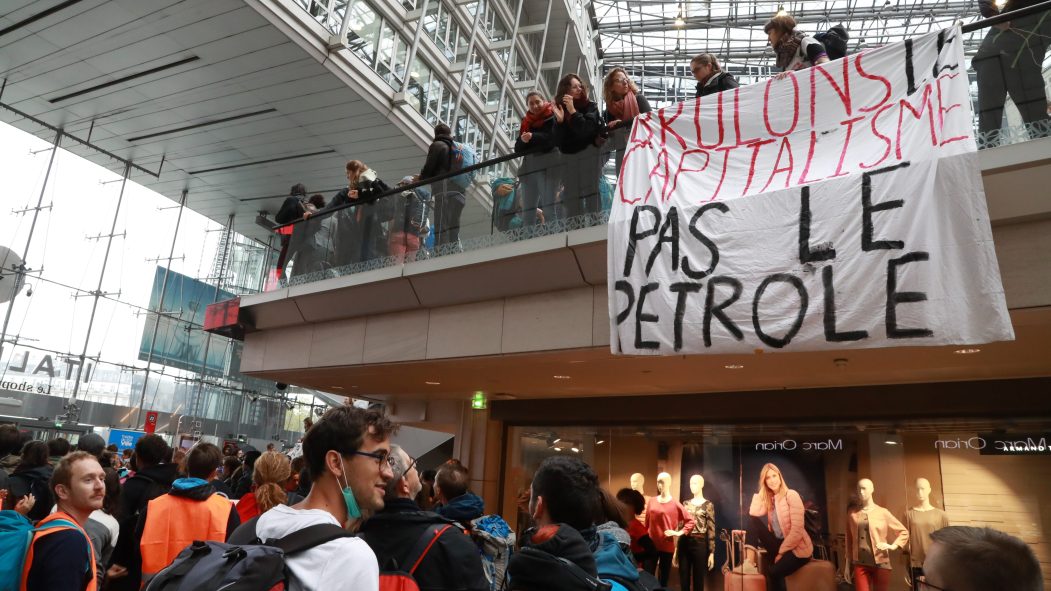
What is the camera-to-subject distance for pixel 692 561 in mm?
10438

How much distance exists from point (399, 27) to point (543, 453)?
470 inches

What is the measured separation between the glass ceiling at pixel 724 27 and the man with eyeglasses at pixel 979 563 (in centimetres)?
3180

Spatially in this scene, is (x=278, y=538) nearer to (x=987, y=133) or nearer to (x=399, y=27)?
(x=987, y=133)

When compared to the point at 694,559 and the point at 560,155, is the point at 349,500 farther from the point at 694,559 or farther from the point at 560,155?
the point at 694,559

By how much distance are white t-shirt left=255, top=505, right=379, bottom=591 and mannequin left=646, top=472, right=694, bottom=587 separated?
9427 mm

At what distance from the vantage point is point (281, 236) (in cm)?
1289

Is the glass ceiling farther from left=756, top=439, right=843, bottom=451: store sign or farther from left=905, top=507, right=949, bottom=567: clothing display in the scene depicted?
left=905, top=507, right=949, bottom=567: clothing display

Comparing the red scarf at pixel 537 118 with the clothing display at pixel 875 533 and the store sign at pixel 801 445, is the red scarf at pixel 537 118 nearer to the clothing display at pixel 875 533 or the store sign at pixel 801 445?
the store sign at pixel 801 445

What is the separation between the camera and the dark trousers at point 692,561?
10.3 metres

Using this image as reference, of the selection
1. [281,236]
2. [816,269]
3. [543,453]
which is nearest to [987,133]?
[816,269]

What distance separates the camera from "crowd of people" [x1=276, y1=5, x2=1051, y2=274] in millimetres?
5953

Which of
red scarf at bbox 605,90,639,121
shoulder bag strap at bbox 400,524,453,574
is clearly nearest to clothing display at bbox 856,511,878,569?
red scarf at bbox 605,90,639,121

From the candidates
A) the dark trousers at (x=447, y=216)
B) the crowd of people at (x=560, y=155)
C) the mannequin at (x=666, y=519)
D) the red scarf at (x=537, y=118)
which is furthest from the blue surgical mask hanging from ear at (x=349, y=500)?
the mannequin at (x=666, y=519)

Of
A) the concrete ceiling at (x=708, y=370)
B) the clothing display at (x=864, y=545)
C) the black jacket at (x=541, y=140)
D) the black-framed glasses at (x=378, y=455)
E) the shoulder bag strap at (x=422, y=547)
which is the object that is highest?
the black jacket at (x=541, y=140)
